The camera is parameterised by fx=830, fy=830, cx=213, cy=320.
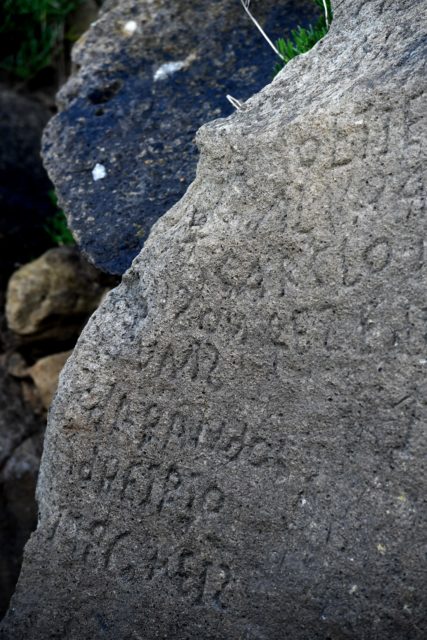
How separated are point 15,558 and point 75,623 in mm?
1199

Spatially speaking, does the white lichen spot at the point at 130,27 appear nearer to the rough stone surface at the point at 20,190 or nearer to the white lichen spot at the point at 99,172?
the white lichen spot at the point at 99,172

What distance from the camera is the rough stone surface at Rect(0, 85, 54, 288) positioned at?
3248mm

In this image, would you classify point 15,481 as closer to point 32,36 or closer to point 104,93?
point 104,93

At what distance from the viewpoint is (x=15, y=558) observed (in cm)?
290

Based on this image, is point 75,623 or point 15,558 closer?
point 75,623

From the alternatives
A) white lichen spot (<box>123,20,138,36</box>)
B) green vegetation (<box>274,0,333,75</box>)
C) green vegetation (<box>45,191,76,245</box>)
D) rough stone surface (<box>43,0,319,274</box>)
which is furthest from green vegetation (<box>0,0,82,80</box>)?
green vegetation (<box>274,0,333,75</box>)

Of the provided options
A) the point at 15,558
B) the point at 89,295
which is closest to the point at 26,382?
the point at 89,295

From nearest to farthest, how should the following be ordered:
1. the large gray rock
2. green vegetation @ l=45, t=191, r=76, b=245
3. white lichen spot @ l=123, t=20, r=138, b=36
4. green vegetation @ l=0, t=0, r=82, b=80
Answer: the large gray rock < white lichen spot @ l=123, t=20, r=138, b=36 < green vegetation @ l=45, t=191, r=76, b=245 < green vegetation @ l=0, t=0, r=82, b=80

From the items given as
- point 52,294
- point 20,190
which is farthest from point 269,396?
point 20,190

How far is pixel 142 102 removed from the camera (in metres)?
2.61

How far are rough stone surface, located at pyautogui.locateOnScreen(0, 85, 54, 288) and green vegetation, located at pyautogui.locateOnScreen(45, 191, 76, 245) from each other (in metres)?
0.03

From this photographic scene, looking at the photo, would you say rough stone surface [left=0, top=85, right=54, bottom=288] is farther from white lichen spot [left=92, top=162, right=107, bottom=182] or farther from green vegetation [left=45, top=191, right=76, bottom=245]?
white lichen spot [left=92, top=162, right=107, bottom=182]

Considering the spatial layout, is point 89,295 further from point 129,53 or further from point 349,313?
point 349,313

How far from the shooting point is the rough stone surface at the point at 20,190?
3248 mm
